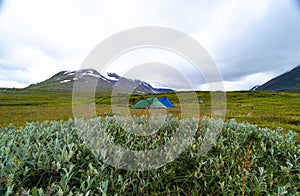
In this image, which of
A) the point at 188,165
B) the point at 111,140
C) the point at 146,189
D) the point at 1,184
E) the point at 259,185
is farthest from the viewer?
the point at 111,140

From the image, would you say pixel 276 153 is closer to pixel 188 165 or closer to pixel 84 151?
pixel 188 165

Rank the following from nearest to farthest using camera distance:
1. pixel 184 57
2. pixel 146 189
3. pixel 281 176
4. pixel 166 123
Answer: pixel 146 189 → pixel 281 176 → pixel 184 57 → pixel 166 123

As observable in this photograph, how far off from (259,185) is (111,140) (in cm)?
277

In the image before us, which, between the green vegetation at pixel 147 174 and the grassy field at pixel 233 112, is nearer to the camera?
the green vegetation at pixel 147 174

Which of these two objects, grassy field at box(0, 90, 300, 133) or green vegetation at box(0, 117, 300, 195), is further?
grassy field at box(0, 90, 300, 133)

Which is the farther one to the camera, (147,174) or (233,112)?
(233,112)

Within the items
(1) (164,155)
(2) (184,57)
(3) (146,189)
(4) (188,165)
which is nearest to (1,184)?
(3) (146,189)

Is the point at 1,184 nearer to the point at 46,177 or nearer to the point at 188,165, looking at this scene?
the point at 46,177

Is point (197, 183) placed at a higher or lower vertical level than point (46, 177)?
lower

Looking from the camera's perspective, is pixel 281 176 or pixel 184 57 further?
pixel 184 57

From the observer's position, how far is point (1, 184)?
2.37 metres

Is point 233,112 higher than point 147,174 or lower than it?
higher

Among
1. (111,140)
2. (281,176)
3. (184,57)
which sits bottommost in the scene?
(281,176)

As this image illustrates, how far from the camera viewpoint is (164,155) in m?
3.68
